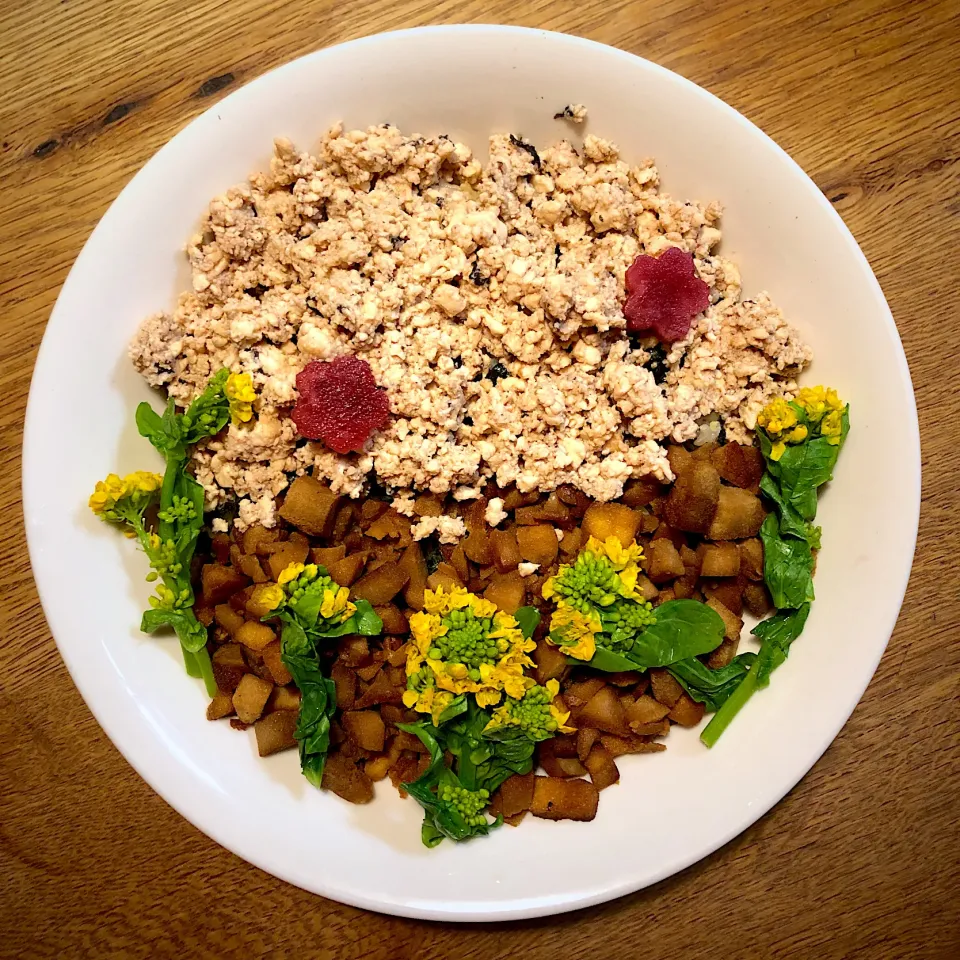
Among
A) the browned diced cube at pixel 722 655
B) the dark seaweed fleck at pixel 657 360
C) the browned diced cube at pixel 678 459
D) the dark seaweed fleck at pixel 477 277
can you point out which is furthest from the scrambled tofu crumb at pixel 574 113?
the browned diced cube at pixel 722 655

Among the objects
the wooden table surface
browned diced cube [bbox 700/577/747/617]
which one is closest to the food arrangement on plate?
browned diced cube [bbox 700/577/747/617]

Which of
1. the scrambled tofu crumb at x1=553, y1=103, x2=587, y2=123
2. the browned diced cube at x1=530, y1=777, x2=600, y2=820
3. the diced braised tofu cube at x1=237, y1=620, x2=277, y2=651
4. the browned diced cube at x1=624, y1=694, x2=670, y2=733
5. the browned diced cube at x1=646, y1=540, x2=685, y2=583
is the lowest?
the browned diced cube at x1=530, y1=777, x2=600, y2=820

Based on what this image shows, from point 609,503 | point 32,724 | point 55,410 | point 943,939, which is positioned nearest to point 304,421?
point 55,410

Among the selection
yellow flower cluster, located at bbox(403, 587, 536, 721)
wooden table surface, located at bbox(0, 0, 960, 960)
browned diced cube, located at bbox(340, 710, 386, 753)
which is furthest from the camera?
wooden table surface, located at bbox(0, 0, 960, 960)

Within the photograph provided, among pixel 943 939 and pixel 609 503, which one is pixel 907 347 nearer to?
pixel 609 503

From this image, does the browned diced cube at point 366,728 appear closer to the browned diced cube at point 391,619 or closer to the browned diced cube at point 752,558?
the browned diced cube at point 391,619

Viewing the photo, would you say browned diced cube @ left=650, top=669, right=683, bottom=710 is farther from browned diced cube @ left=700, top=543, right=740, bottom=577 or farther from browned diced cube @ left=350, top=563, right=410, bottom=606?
browned diced cube @ left=350, top=563, right=410, bottom=606

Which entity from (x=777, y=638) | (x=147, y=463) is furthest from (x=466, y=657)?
(x=147, y=463)
